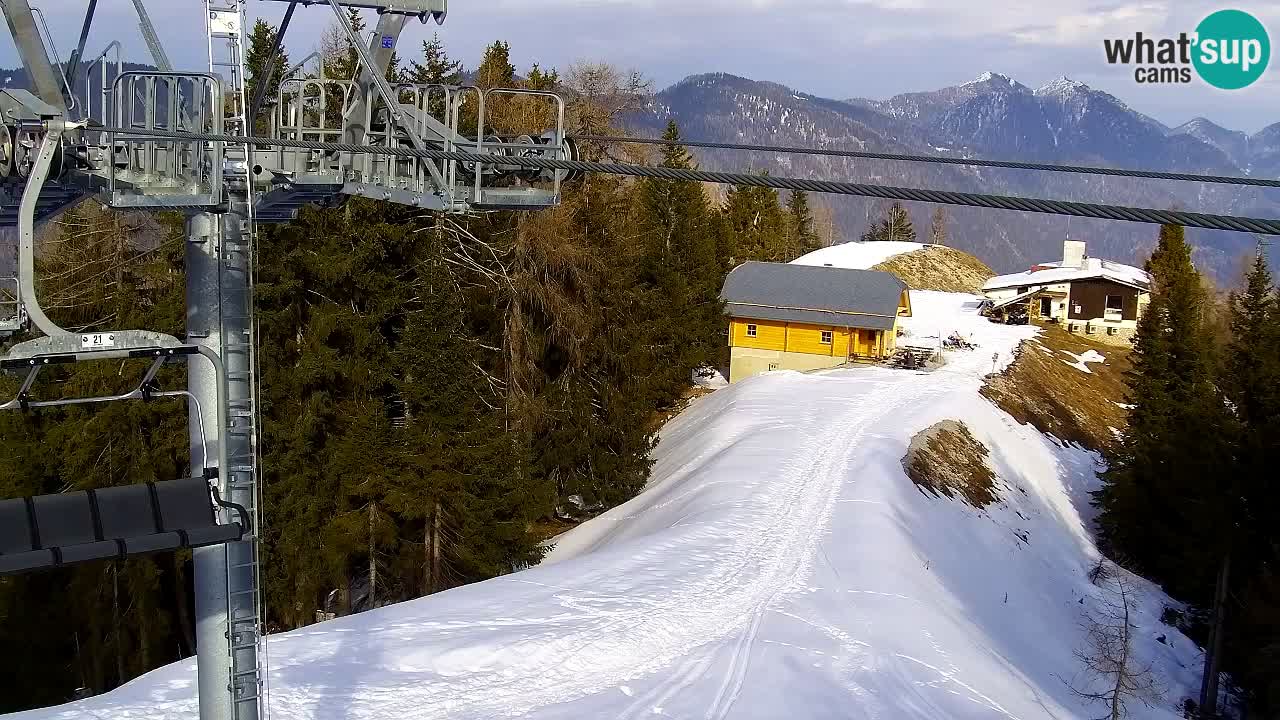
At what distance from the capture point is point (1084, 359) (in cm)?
6662

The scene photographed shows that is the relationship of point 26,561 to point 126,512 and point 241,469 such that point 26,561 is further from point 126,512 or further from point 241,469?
point 241,469

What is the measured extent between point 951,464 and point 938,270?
62746 mm

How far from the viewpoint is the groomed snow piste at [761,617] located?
657 inches

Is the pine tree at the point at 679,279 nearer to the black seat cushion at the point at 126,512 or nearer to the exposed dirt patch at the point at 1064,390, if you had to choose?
the exposed dirt patch at the point at 1064,390

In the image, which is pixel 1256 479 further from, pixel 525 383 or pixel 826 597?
pixel 525 383

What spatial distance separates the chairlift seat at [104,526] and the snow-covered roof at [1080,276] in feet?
241

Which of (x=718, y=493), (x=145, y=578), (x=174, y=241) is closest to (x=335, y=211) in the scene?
(x=174, y=241)

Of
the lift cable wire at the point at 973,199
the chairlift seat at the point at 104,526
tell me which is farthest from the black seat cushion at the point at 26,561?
the lift cable wire at the point at 973,199

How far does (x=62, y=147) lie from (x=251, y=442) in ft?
8.65

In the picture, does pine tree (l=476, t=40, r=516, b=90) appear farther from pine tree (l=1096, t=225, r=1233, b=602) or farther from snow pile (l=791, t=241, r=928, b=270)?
snow pile (l=791, t=241, r=928, b=270)

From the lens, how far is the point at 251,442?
28.8 ft

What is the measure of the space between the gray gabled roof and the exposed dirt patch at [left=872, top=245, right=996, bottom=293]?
3701cm

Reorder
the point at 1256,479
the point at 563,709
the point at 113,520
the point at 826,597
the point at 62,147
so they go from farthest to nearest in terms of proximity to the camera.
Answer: the point at 1256,479, the point at 826,597, the point at 563,709, the point at 62,147, the point at 113,520

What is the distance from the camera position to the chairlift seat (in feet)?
22.9
